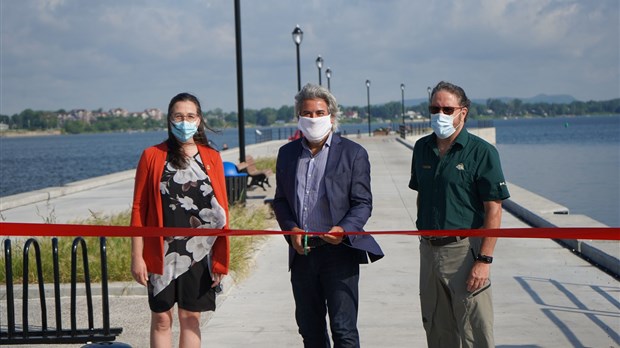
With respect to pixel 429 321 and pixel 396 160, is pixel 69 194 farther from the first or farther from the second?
pixel 429 321

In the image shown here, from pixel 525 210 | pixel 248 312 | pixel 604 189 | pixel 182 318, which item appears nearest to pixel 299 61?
pixel 604 189

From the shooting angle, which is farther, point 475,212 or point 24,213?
point 24,213

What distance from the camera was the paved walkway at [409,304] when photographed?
7.01 metres

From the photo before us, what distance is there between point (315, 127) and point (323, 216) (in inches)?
19.7

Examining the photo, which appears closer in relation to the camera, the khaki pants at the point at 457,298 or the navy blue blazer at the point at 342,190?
the khaki pants at the point at 457,298

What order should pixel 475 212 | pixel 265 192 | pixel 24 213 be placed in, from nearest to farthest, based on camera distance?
pixel 475 212, pixel 24 213, pixel 265 192

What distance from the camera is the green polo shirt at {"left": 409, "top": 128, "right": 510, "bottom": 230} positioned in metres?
4.78

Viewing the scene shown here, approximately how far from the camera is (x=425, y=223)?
195 inches

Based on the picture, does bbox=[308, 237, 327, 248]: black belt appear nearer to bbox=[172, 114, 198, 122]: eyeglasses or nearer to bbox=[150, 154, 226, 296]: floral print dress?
bbox=[150, 154, 226, 296]: floral print dress

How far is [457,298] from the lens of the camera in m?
4.91

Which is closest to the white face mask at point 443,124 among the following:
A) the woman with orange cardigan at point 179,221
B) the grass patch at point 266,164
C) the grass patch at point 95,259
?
the woman with orange cardigan at point 179,221

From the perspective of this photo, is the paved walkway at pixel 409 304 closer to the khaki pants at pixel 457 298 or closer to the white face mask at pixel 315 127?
the khaki pants at pixel 457 298

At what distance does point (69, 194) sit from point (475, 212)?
18.9 metres

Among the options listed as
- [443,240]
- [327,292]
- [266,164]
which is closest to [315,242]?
[327,292]
